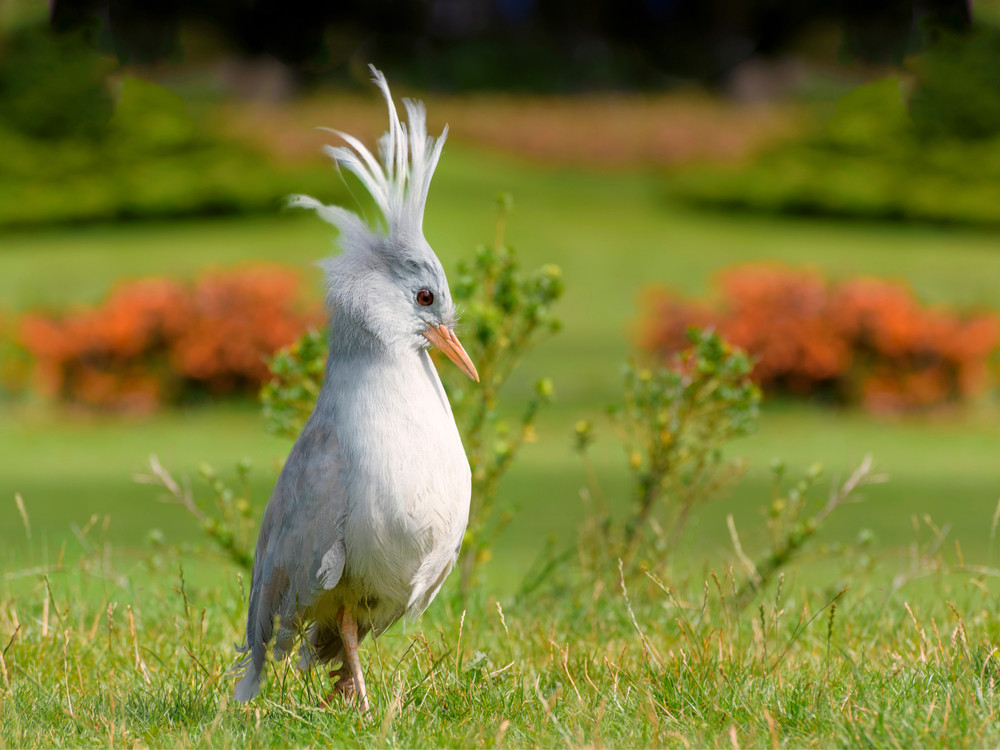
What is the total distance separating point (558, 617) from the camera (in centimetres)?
416

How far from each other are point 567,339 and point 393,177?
909 centimetres

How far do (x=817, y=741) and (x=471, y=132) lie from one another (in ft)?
71.8

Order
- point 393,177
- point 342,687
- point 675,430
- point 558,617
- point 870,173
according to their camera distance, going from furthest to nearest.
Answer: point 870,173 → point 675,430 → point 558,617 → point 342,687 → point 393,177

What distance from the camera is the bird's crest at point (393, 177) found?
115 inches

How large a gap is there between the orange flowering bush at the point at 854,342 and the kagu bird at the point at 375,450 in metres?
7.18

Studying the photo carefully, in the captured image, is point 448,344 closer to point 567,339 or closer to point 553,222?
point 567,339

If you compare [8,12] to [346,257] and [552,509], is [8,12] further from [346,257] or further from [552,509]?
[346,257]

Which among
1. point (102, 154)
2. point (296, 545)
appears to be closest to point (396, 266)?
point (296, 545)

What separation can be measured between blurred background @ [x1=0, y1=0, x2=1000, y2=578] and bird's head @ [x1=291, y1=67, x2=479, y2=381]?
144 centimetres

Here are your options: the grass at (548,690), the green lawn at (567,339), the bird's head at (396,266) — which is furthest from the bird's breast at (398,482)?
the green lawn at (567,339)

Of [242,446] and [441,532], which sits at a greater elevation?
[441,532]

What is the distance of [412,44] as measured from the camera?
2512cm

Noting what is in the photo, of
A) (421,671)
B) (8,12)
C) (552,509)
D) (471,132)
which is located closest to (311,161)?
(471,132)

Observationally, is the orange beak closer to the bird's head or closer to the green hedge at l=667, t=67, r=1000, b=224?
the bird's head
